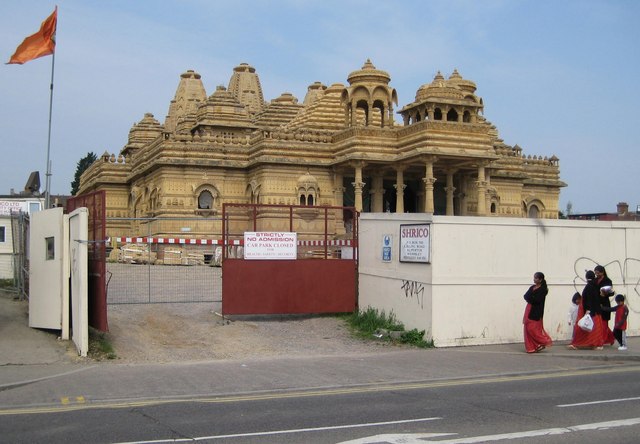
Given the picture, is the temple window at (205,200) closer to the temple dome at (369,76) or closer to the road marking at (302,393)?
the temple dome at (369,76)

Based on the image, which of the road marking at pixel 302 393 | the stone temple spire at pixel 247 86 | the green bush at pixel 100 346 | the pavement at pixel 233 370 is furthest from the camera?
the stone temple spire at pixel 247 86

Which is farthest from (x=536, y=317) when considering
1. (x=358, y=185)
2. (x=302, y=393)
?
(x=358, y=185)

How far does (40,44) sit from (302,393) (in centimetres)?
1259

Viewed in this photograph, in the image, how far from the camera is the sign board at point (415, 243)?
53.0 ft

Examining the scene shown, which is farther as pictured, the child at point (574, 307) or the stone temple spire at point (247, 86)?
the stone temple spire at point (247, 86)

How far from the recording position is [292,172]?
39.8m

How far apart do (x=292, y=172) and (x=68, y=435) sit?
3171 cm

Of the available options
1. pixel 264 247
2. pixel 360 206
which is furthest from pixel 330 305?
pixel 360 206

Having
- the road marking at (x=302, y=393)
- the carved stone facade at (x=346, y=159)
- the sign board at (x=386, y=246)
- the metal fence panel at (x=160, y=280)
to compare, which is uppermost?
the carved stone facade at (x=346, y=159)

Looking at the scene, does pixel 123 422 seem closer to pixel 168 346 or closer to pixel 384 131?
pixel 168 346

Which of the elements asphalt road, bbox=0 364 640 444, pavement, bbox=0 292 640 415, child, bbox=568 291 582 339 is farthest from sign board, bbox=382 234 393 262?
asphalt road, bbox=0 364 640 444

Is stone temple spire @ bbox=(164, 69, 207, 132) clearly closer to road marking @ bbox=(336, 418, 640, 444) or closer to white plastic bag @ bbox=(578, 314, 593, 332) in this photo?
white plastic bag @ bbox=(578, 314, 593, 332)

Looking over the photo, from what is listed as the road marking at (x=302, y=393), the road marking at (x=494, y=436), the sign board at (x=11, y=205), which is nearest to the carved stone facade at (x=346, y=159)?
the sign board at (x=11, y=205)

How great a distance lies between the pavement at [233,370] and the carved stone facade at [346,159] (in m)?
20.2
